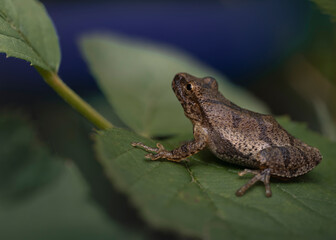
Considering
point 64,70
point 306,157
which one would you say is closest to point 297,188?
point 306,157

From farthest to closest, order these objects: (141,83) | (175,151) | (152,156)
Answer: (141,83) < (175,151) < (152,156)

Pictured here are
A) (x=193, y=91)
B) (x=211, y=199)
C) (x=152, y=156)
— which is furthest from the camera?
(x=193, y=91)

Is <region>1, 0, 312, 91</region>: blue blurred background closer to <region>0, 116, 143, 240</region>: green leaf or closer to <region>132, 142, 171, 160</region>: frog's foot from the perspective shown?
<region>0, 116, 143, 240</region>: green leaf

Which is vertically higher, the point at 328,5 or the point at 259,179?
the point at 328,5

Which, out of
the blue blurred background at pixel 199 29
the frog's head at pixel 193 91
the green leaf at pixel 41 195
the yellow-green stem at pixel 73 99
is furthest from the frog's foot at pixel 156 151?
the blue blurred background at pixel 199 29

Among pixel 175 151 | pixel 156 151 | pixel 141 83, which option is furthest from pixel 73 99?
pixel 141 83

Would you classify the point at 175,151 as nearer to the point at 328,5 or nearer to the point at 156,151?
the point at 156,151

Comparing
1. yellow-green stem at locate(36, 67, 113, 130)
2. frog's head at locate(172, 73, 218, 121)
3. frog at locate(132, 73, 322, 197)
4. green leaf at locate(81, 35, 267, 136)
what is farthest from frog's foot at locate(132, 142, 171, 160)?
green leaf at locate(81, 35, 267, 136)
